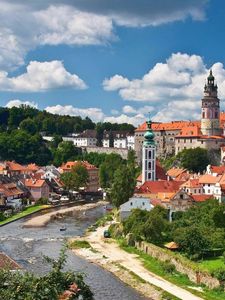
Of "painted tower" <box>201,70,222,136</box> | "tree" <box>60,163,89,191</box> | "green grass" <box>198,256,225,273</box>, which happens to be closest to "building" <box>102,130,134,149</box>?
"painted tower" <box>201,70,222,136</box>

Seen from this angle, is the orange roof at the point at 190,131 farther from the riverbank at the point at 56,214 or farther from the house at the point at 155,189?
the house at the point at 155,189

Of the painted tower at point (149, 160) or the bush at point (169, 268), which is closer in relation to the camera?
the bush at point (169, 268)

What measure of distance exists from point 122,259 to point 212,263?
7731 mm

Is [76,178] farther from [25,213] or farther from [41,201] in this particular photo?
[25,213]

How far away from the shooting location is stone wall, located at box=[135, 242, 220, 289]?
36.5 metres

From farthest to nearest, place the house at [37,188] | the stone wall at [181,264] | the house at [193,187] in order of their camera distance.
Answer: the house at [37,188]
the house at [193,187]
the stone wall at [181,264]

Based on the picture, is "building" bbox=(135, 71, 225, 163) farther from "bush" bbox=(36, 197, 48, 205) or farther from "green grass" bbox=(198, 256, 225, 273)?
"green grass" bbox=(198, 256, 225, 273)

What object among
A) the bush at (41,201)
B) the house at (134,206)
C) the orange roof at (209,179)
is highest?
the orange roof at (209,179)

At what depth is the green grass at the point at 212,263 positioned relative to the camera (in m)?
38.5

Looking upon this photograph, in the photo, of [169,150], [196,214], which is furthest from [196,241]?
[169,150]

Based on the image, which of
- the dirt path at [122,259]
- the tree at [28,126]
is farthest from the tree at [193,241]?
the tree at [28,126]

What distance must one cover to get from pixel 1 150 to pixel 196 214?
78683mm

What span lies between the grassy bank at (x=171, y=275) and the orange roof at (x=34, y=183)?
1492 inches

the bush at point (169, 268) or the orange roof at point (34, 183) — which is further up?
the orange roof at point (34, 183)
